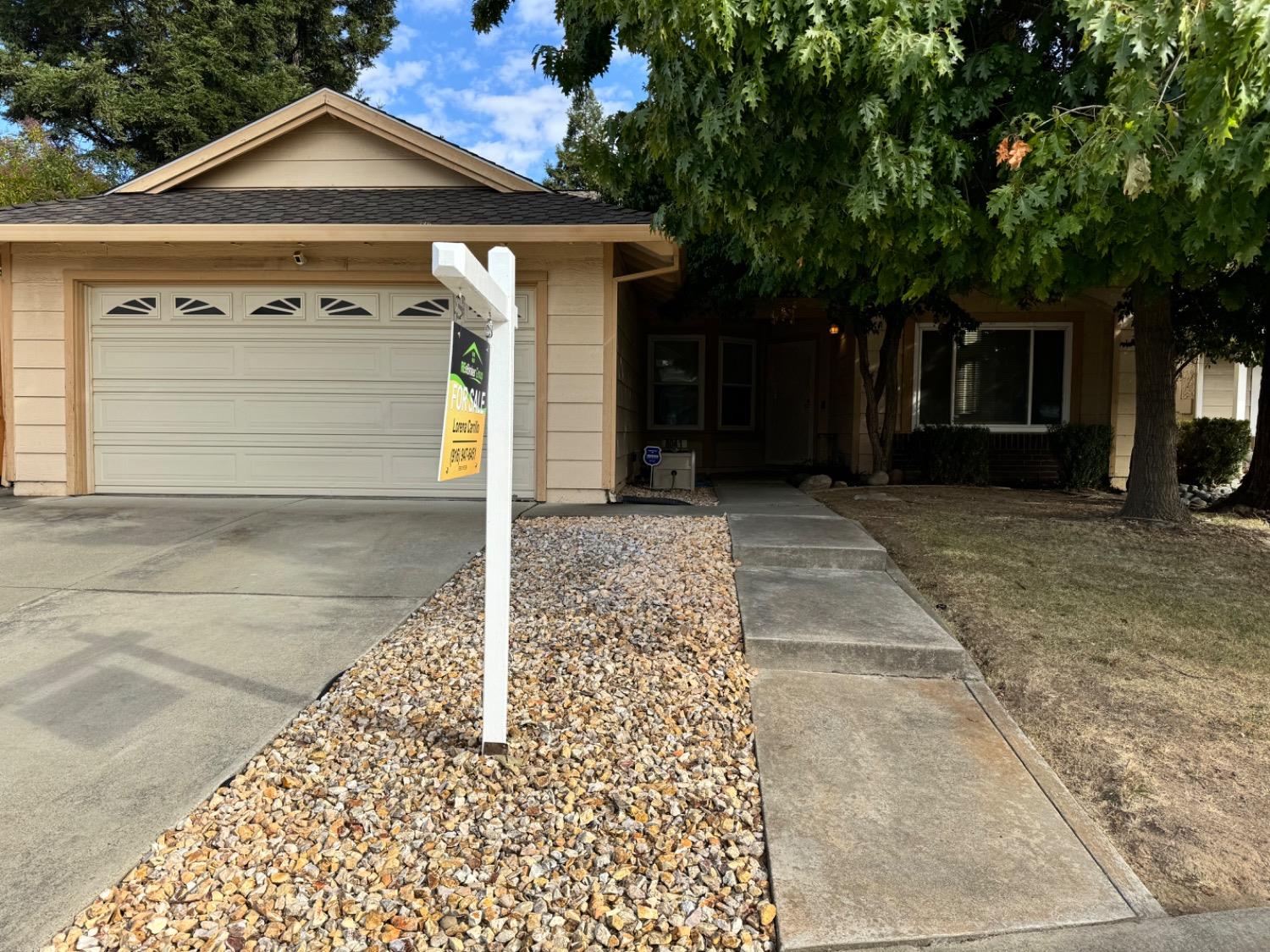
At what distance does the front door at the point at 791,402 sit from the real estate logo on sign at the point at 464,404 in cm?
1024

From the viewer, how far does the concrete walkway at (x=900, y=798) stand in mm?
1870

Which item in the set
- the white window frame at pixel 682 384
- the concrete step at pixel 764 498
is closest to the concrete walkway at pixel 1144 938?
the concrete step at pixel 764 498

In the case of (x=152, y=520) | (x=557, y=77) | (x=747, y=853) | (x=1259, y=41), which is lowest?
(x=747, y=853)

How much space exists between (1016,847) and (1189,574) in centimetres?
399

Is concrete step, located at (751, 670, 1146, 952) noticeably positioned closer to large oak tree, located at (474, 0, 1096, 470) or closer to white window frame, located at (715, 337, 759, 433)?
large oak tree, located at (474, 0, 1096, 470)

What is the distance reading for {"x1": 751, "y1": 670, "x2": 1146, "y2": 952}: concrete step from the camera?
6.06ft

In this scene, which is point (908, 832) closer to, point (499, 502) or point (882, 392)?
point (499, 502)

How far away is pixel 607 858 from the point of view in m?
2.05

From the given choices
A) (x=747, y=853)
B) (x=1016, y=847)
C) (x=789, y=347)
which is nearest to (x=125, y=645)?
(x=747, y=853)

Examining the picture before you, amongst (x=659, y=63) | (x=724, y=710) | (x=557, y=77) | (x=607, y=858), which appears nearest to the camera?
(x=607, y=858)

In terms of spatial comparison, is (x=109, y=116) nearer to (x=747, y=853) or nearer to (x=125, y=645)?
(x=125, y=645)

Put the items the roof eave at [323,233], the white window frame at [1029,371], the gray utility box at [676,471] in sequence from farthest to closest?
the white window frame at [1029,371] → the gray utility box at [676,471] → the roof eave at [323,233]

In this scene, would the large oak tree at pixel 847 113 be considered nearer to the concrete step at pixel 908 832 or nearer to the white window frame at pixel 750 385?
the concrete step at pixel 908 832

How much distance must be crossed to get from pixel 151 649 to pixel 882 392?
8.79 metres
